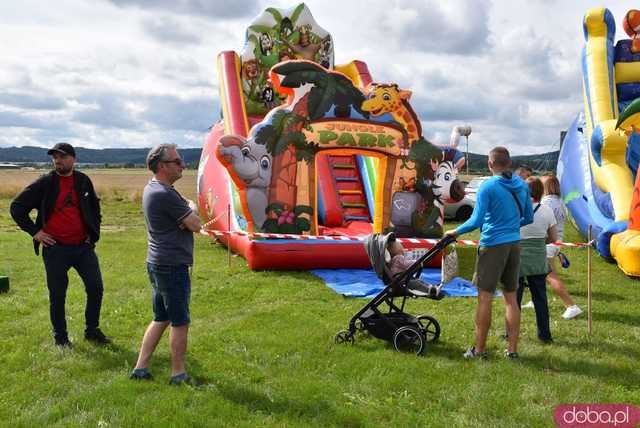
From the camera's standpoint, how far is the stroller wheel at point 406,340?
17.5ft

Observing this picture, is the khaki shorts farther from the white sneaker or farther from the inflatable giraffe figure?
the inflatable giraffe figure

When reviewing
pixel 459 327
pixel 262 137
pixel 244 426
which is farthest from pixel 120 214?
pixel 244 426

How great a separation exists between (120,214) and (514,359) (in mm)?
18529

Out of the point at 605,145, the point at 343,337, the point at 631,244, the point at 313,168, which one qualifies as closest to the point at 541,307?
the point at 343,337

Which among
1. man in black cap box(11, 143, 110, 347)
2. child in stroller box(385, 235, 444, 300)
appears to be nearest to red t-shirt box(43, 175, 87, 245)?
man in black cap box(11, 143, 110, 347)

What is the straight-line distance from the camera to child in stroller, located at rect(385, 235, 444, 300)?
5.44m

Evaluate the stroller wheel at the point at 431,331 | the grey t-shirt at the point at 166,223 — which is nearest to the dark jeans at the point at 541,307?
the stroller wheel at the point at 431,331

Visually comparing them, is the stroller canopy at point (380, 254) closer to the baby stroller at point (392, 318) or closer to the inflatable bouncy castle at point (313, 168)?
the baby stroller at point (392, 318)

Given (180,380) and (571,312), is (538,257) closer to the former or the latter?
(571,312)

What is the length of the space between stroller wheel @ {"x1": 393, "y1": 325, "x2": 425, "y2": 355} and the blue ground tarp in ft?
7.58

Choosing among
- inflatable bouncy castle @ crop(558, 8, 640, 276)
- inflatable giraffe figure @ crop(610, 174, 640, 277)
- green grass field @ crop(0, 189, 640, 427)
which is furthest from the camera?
inflatable bouncy castle @ crop(558, 8, 640, 276)

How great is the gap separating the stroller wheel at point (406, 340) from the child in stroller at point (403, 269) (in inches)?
13.2

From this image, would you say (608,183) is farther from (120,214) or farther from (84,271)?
(120,214)

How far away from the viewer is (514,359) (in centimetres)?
505
